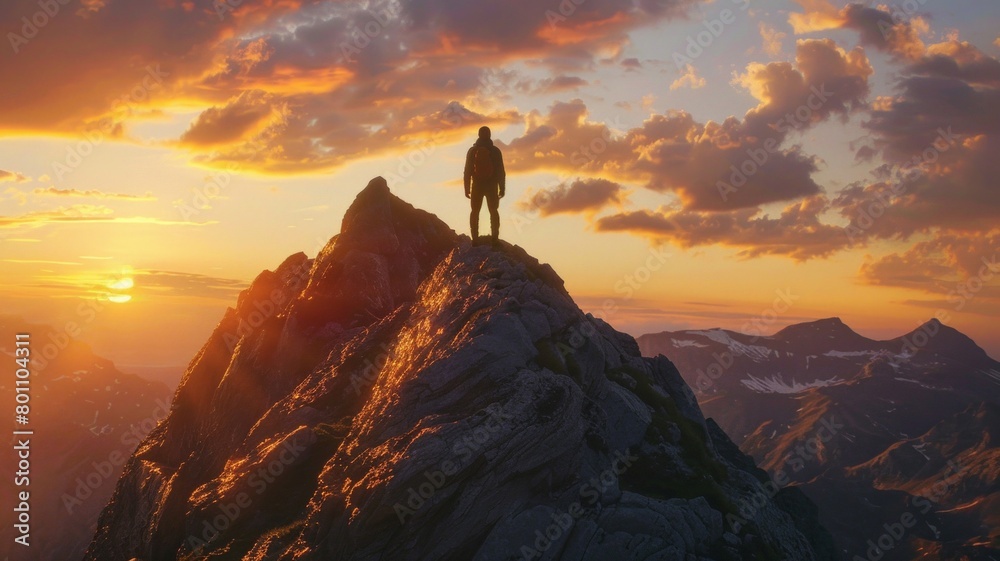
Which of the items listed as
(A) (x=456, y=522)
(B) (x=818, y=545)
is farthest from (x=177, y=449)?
(B) (x=818, y=545)

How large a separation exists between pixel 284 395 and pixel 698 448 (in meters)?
28.1

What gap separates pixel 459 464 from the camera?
1185 inches

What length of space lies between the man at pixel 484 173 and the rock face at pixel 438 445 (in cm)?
377

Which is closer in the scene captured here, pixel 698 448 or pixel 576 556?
pixel 576 556

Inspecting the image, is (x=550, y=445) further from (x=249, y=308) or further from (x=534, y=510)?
(x=249, y=308)

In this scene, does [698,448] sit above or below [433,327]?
below
